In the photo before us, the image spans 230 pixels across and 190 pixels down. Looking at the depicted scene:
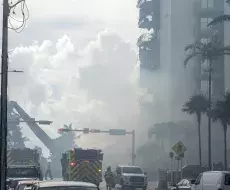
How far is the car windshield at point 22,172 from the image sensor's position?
134ft

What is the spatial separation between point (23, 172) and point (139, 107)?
5164 inches

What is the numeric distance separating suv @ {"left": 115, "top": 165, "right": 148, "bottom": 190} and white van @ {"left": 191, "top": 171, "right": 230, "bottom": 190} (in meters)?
18.6

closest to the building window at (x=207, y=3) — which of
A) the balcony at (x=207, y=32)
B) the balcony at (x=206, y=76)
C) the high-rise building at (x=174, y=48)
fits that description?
the high-rise building at (x=174, y=48)

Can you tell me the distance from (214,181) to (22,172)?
41.3ft

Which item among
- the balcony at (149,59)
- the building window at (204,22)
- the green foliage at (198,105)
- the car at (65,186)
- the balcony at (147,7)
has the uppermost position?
the balcony at (147,7)

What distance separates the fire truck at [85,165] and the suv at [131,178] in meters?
5.36

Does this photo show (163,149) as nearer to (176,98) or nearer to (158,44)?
(176,98)

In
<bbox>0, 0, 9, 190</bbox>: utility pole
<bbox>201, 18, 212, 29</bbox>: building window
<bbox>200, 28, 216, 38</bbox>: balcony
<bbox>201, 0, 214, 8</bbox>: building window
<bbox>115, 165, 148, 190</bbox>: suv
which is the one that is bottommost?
<bbox>115, 165, 148, 190</bbox>: suv

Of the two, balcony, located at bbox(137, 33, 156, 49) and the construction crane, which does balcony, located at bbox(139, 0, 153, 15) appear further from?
the construction crane

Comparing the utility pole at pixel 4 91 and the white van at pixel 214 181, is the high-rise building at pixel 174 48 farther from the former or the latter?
the utility pole at pixel 4 91

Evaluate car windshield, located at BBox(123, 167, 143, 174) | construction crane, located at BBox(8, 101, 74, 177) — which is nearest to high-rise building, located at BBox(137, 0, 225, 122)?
construction crane, located at BBox(8, 101, 74, 177)

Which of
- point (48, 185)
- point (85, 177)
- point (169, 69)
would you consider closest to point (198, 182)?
point (85, 177)

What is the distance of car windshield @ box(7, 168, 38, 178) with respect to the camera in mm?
40781

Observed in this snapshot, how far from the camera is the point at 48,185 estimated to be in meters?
15.0
